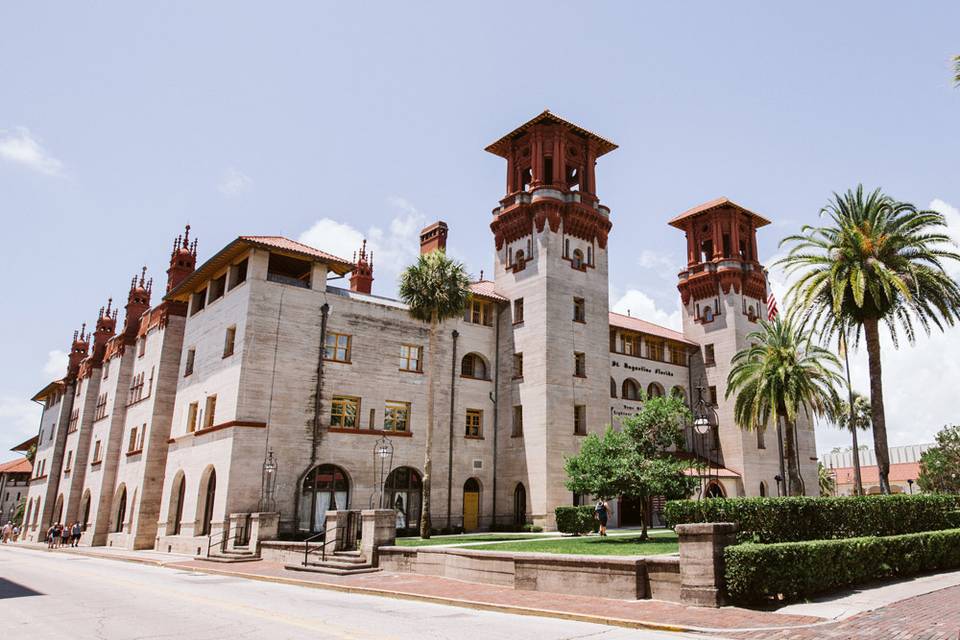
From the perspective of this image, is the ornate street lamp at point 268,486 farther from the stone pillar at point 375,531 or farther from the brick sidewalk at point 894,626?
the brick sidewalk at point 894,626

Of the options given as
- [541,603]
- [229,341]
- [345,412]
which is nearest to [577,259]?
[345,412]

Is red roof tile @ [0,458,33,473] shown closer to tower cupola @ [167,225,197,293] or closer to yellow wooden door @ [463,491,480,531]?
tower cupola @ [167,225,197,293]

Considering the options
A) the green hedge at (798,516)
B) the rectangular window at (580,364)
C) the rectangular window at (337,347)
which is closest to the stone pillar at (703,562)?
the green hedge at (798,516)

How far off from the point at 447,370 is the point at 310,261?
10365 millimetres

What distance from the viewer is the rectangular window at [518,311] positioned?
42438 mm

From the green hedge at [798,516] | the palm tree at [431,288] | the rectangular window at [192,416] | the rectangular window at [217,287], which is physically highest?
the rectangular window at [217,287]

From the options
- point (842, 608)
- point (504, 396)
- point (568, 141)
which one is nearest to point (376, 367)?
point (504, 396)

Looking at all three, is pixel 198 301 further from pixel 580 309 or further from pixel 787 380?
pixel 787 380

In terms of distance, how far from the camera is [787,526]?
16500 millimetres

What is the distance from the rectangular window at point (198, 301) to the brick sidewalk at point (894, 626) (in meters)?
38.0

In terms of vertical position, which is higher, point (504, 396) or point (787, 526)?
point (504, 396)

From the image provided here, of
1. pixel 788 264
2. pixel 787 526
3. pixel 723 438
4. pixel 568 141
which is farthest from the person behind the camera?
pixel 723 438

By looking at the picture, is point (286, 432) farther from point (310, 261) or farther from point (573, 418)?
point (573, 418)

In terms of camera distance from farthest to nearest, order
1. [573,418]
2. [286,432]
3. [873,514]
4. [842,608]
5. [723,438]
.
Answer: [723,438]
[573,418]
[286,432]
[873,514]
[842,608]
